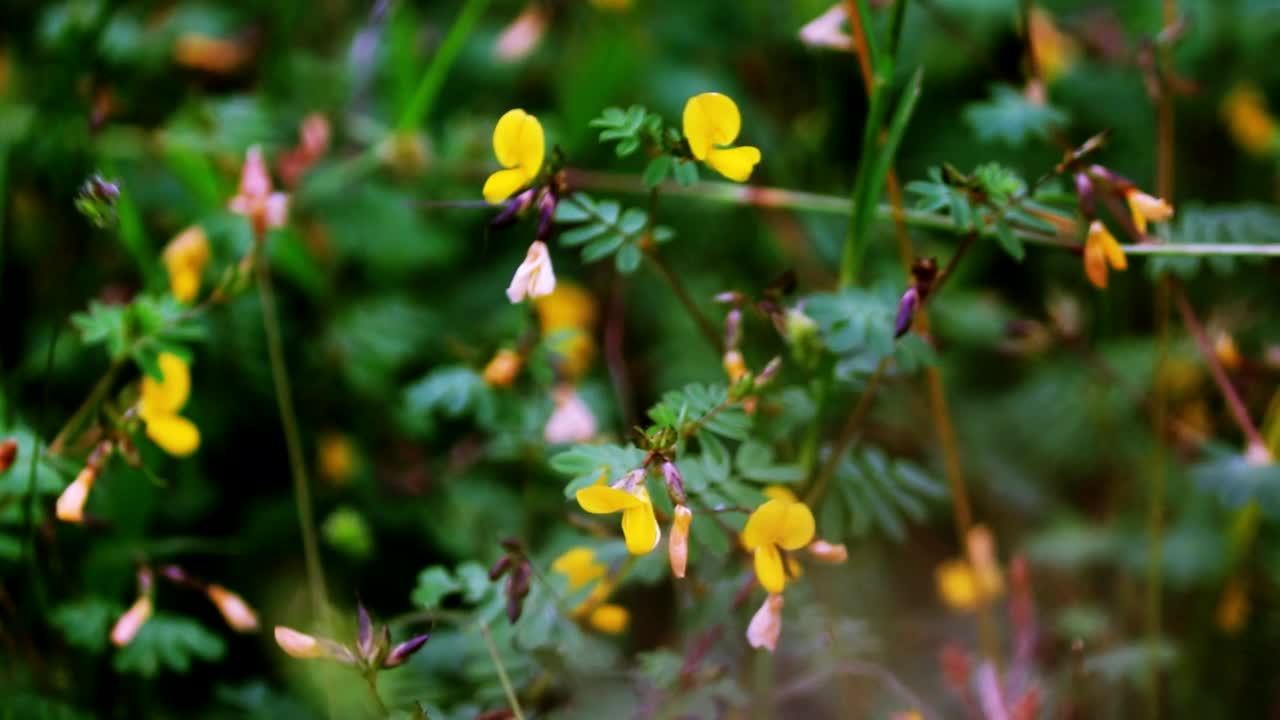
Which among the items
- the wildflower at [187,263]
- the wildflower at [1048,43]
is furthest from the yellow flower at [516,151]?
the wildflower at [1048,43]

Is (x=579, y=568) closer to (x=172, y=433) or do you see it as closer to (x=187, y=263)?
(x=172, y=433)

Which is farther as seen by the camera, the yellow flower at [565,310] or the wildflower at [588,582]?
the yellow flower at [565,310]

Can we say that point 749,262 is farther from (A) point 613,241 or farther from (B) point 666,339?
(A) point 613,241

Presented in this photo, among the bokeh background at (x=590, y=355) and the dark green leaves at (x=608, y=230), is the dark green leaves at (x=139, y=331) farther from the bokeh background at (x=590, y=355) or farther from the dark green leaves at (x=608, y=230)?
the dark green leaves at (x=608, y=230)

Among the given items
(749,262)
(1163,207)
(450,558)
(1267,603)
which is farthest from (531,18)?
(1267,603)

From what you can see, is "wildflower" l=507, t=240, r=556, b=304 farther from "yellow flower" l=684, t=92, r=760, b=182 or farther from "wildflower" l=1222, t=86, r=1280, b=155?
"wildflower" l=1222, t=86, r=1280, b=155

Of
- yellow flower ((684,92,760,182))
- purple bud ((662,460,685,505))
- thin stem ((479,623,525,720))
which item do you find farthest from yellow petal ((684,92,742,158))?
thin stem ((479,623,525,720))
